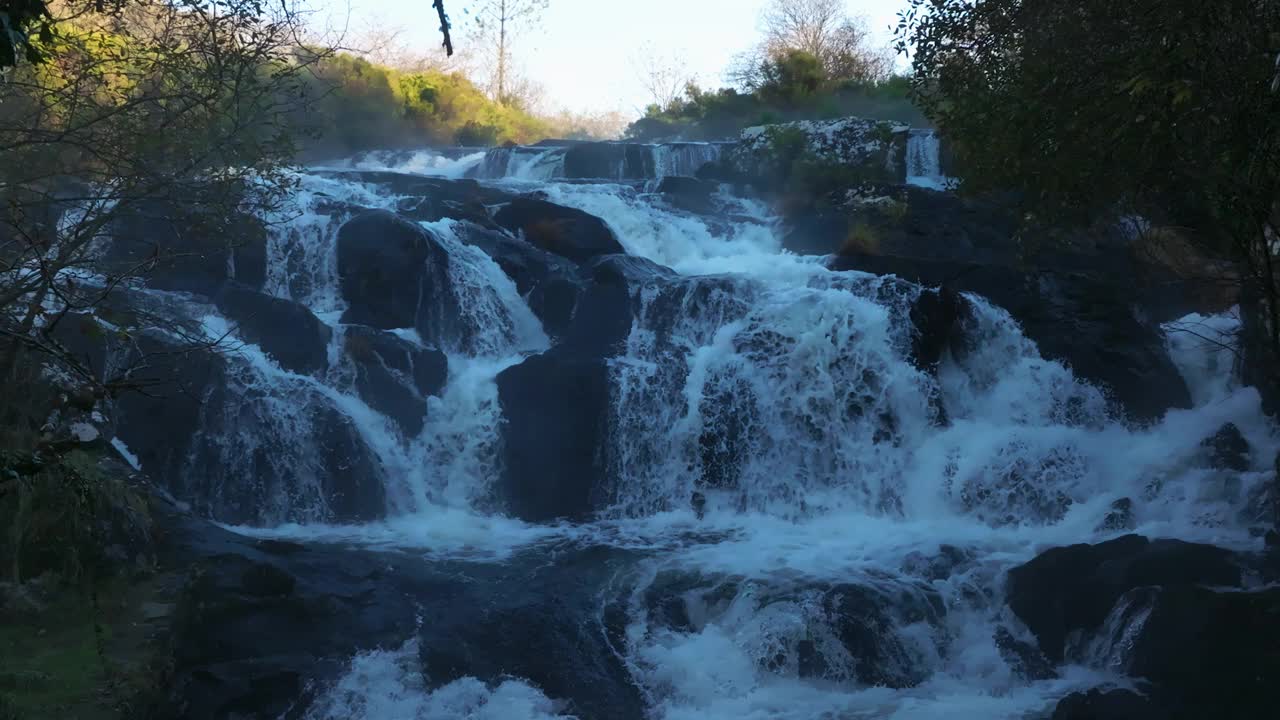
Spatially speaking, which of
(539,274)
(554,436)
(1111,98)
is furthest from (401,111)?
(1111,98)

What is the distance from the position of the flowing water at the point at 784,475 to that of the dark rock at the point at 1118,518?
5.9 inches

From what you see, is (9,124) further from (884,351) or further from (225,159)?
(884,351)

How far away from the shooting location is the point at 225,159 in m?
7.41

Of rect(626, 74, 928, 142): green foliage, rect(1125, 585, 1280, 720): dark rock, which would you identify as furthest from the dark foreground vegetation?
rect(626, 74, 928, 142): green foliage

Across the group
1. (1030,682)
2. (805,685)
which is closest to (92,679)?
(805,685)

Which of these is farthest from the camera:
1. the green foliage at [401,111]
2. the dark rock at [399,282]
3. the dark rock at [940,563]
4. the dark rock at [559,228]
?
the green foliage at [401,111]

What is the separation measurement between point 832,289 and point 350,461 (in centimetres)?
666

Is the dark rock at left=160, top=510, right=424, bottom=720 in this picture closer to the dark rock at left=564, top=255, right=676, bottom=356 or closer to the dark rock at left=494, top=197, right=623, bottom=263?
the dark rock at left=564, top=255, right=676, bottom=356

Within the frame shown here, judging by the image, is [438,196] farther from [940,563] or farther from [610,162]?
[940,563]

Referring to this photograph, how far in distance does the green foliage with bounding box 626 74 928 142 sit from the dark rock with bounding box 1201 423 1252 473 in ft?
56.8

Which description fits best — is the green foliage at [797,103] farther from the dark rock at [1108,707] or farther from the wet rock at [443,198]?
the dark rock at [1108,707]

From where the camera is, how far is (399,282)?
14.5 m

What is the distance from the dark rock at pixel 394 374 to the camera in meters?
12.8

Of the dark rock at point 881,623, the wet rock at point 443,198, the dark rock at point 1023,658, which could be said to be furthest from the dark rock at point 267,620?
the wet rock at point 443,198
